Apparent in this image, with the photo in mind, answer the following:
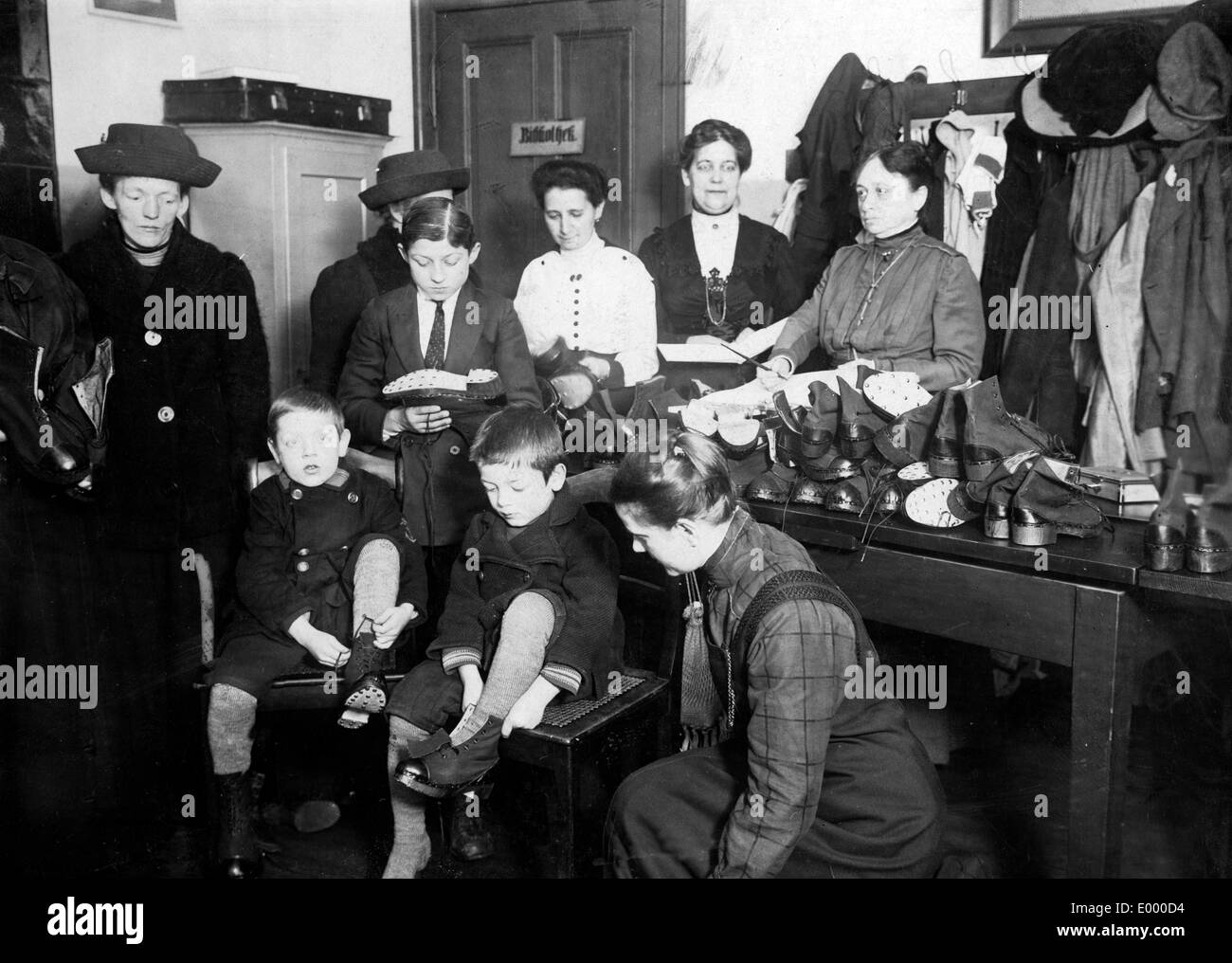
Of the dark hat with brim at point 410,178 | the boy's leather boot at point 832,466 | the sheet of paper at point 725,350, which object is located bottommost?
the boy's leather boot at point 832,466

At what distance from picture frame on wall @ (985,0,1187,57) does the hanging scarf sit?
2.16 metres

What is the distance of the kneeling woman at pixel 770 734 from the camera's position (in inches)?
73.9

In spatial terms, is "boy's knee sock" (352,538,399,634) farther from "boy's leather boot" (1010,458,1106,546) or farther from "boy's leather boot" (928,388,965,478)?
"boy's leather boot" (1010,458,1106,546)

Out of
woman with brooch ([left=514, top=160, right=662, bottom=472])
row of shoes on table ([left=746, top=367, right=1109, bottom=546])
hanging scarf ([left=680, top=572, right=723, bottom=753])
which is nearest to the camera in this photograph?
hanging scarf ([left=680, top=572, right=723, bottom=753])

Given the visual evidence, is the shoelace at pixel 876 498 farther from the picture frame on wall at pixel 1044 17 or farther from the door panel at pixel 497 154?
the door panel at pixel 497 154

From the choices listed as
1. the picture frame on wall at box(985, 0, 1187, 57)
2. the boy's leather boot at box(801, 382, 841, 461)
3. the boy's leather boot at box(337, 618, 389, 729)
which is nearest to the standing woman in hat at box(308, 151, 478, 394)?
the boy's leather boot at box(337, 618, 389, 729)

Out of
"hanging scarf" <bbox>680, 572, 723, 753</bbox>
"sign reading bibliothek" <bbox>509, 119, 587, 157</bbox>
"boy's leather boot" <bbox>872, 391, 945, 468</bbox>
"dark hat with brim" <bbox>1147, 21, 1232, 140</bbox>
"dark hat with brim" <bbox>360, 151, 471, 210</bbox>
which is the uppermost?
"sign reading bibliothek" <bbox>509, 119, 587, 157</bbox>

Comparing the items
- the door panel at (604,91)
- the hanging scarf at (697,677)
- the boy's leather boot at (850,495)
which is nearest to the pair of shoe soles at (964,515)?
the boy's leather boot at (850,495)

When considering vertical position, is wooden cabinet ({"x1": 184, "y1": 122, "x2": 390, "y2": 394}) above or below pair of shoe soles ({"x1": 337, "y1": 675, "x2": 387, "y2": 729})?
above

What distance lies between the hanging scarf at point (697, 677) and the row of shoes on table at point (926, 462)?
57 centimetres

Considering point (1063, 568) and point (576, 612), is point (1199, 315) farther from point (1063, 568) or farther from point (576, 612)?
point (576, 612)

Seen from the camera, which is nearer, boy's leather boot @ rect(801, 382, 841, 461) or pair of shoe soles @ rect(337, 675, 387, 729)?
pair of shoe soles @ rect(337, 675, 387, 729)

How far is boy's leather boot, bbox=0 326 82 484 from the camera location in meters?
2.61
